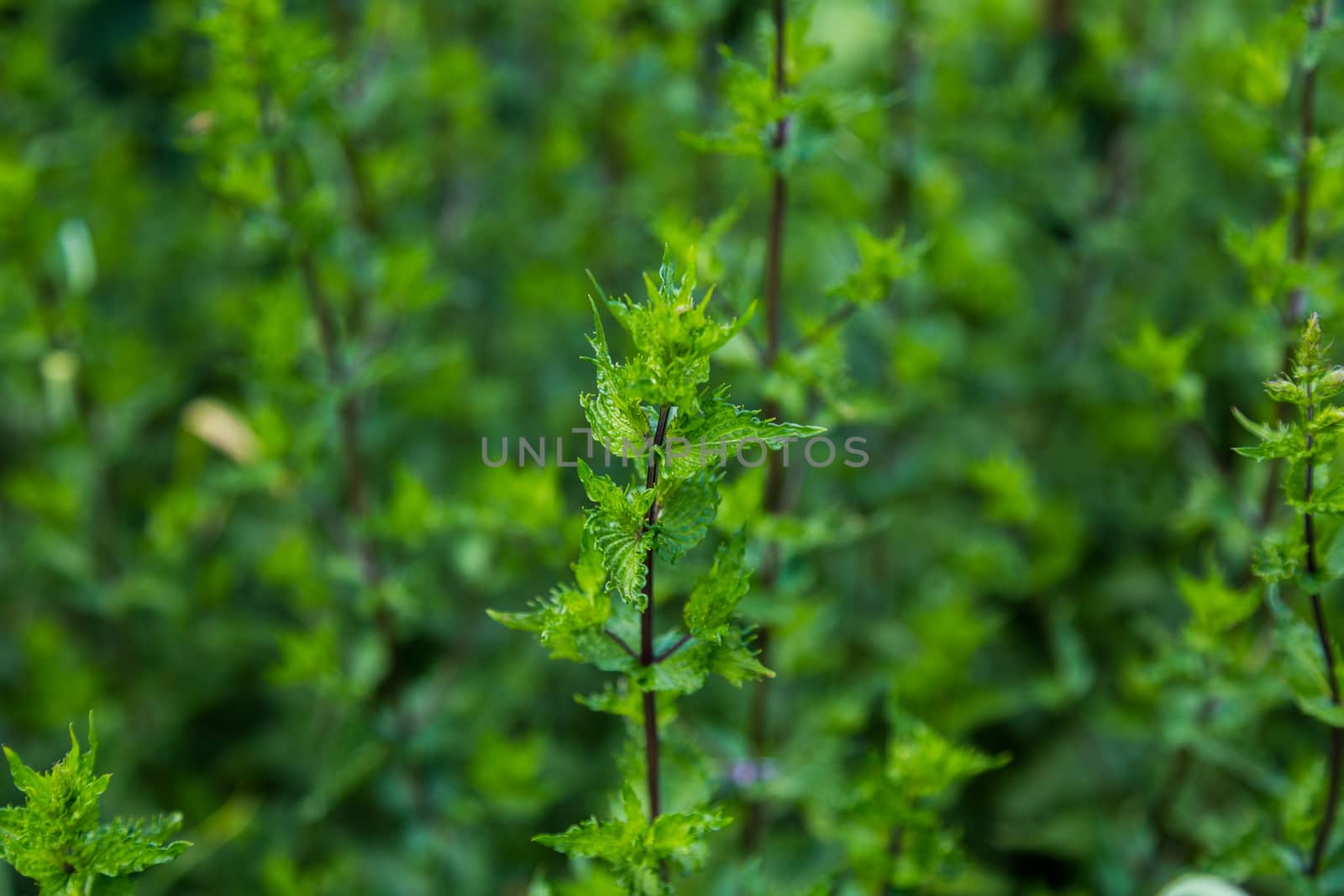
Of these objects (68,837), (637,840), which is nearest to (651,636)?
(637,840)

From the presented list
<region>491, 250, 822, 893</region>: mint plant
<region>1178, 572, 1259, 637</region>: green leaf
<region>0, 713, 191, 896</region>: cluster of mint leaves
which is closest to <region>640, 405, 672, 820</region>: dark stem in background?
<region>491, 250, 822, 893</region>: mint plant

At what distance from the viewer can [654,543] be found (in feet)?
2.40

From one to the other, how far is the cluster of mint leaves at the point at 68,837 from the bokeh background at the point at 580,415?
44cm

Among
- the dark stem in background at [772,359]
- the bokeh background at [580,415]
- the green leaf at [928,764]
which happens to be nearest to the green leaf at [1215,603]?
the bokeh background at [580,415]

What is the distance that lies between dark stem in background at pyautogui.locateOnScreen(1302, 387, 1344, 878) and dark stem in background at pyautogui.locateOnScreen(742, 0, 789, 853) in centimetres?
42

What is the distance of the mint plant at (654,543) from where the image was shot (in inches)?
28.1

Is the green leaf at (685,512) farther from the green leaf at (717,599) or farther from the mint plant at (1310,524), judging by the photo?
the mint plant at (1310,524)

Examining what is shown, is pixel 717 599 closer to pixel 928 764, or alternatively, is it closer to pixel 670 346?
pixel 670 346

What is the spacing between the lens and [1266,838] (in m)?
1.11

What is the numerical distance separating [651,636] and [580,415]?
3.57 ft

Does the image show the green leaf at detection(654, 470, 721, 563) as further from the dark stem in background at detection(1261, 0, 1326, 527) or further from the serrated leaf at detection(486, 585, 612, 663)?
the dark stem in background at detection(1261, 0, 1326, 527)

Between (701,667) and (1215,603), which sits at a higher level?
(701,667)

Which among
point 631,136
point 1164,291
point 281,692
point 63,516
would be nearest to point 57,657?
point 63,516

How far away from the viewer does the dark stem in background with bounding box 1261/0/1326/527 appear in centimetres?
108
